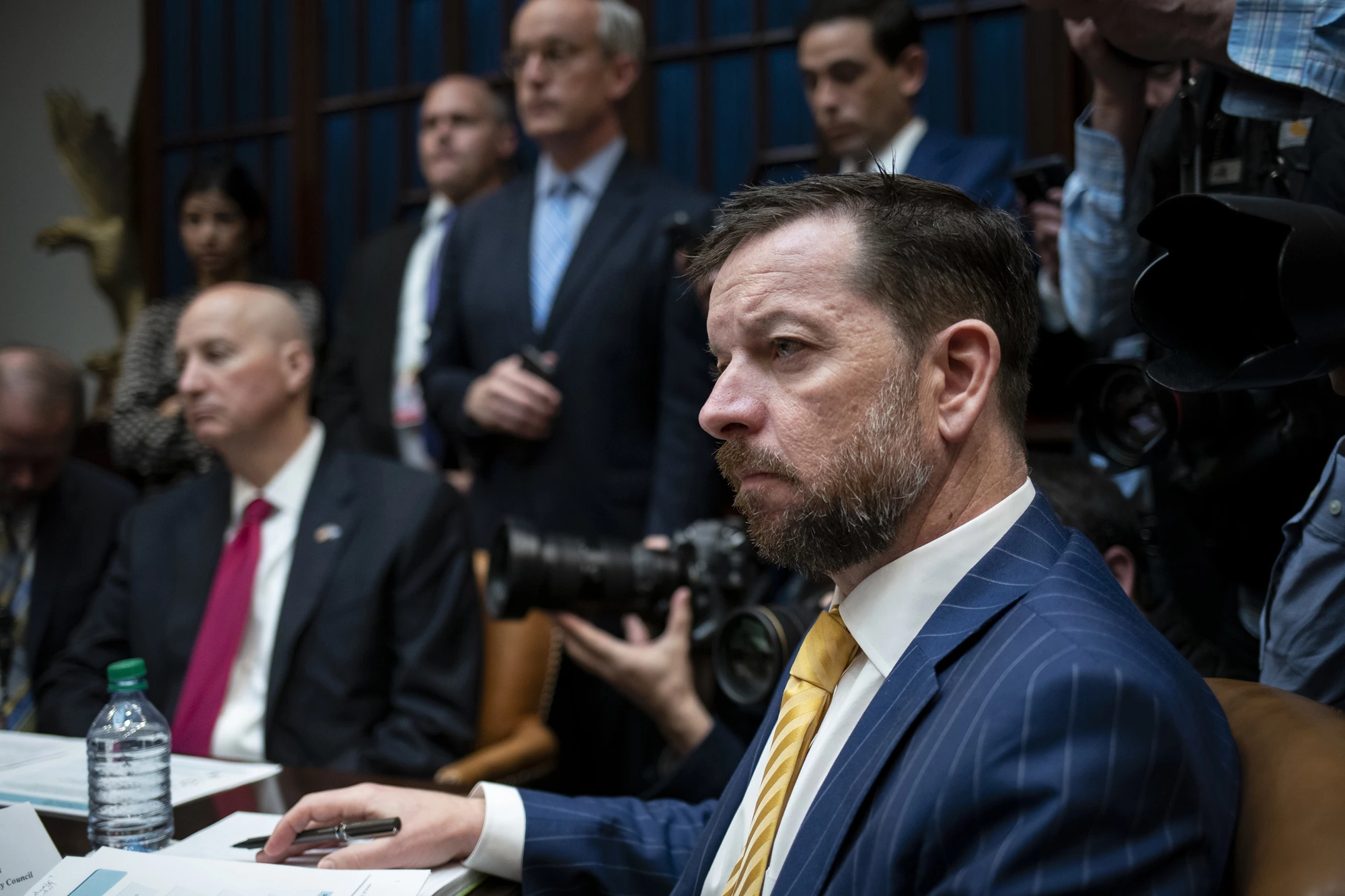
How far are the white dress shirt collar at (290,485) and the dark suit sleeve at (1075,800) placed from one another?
1.66 metres

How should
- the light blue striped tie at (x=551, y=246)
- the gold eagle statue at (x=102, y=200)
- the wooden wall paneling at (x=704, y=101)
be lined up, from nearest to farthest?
the light blue striped tie at (x=551, y=246), the wooden wall paneling at (x=704, y=101), the gold eagle statue at (x=102, y=200)

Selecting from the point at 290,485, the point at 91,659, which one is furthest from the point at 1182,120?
the point at 91,659

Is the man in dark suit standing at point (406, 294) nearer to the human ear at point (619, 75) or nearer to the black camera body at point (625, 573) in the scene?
the human ear at point (619, 75)

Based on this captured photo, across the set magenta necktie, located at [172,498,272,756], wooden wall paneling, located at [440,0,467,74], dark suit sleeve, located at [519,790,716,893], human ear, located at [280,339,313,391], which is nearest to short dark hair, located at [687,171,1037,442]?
dark suit sleeve, located at [519,790,716,893]

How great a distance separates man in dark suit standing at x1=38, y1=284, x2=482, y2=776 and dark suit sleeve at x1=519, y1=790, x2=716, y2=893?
0.81 metres

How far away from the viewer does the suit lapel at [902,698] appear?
887 mm

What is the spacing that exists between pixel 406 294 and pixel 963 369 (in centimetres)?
250

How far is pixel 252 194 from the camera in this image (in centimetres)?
382

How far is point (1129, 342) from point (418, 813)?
133 centimetres

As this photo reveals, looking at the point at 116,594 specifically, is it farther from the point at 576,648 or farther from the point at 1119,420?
the point at 1119,420

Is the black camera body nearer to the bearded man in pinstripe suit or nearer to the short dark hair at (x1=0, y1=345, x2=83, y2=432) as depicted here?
the bearded man in pinstripe suit

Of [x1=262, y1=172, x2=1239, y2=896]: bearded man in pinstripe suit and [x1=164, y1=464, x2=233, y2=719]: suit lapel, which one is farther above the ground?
[x1=262, y1=172, x2=1239, y2=896]: bearded man in pinstripe suit

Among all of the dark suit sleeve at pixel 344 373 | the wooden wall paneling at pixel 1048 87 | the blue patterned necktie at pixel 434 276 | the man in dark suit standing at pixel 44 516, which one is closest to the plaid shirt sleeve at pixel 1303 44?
the wooden wall paneling at pixel 1048 87

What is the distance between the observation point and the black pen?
117cm
